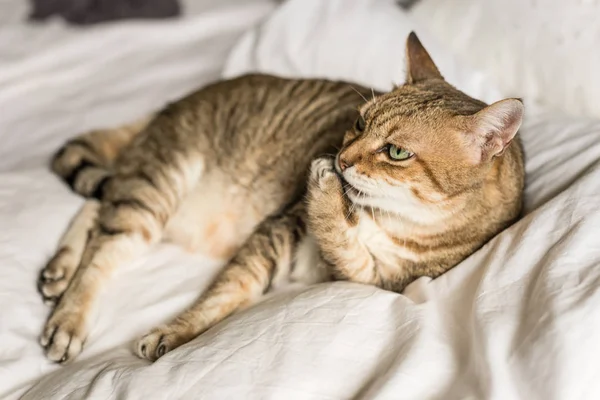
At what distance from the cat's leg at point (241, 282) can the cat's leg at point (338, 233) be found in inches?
5.7

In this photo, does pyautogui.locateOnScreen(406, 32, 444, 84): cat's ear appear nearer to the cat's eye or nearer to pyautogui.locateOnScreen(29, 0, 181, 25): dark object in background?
the cat's eye

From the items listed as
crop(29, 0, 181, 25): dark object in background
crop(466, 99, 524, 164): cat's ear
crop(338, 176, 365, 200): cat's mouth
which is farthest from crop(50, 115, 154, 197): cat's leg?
crop(466, 99, 524, 164): cat's ear

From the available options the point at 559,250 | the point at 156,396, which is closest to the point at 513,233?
the point at 559,250

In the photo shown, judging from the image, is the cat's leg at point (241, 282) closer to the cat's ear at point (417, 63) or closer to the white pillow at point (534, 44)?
the cat's ear at point (417, 63)

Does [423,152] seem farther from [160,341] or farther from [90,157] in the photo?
[90,157]

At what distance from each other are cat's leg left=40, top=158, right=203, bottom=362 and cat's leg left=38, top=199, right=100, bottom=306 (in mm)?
26

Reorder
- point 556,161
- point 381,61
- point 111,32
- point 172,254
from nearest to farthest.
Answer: point 556,161
point 172,254
point 381,61
point 111,32

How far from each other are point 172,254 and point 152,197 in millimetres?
168

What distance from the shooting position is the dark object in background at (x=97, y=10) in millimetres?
2414

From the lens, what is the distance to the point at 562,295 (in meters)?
1.06

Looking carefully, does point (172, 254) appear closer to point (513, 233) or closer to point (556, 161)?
point (513, 233)

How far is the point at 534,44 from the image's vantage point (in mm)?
1808

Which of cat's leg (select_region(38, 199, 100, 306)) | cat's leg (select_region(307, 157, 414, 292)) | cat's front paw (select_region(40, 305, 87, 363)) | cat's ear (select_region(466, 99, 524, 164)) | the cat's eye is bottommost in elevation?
cat's front paw (select_region(40, 305, 87, 363))

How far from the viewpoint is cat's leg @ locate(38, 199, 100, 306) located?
5.19 ft
